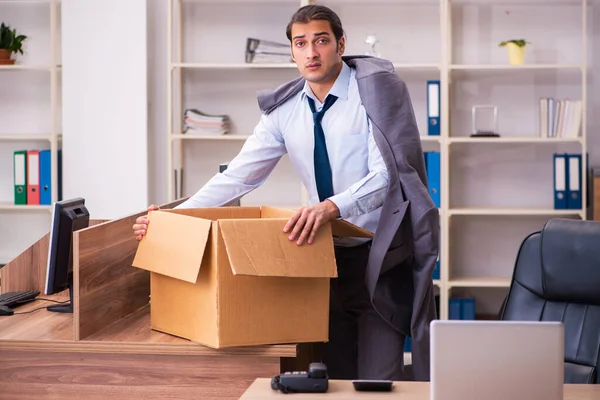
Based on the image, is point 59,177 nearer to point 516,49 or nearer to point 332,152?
point 516,49

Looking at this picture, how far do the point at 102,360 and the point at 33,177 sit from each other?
297cm

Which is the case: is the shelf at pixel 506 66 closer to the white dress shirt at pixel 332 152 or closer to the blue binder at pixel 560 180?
the blue binder at pixel 560 180

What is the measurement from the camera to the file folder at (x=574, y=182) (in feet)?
15.6

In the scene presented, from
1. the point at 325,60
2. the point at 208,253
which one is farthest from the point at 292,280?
the point at 325,60

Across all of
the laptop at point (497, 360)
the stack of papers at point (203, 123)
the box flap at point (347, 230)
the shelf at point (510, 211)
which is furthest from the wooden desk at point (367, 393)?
the stack of papers at point (203, 123)

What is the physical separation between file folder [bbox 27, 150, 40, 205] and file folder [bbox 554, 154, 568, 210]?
113 inches

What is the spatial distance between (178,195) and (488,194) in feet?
5.87

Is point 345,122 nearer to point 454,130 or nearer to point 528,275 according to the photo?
point 528,275

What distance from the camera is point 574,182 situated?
15.6 feet

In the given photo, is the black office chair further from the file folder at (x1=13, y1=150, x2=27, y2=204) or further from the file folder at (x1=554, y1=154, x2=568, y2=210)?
the file folder at (x1=13, y1=150, x2=27, y2=204)

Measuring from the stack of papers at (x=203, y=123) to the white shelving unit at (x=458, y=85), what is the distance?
6 cm

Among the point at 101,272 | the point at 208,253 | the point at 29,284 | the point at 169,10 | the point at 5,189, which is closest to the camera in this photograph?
the point at 208,253

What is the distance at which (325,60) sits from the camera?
8.10 ft

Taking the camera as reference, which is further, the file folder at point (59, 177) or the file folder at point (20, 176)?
the file folder at point (59, 177)
